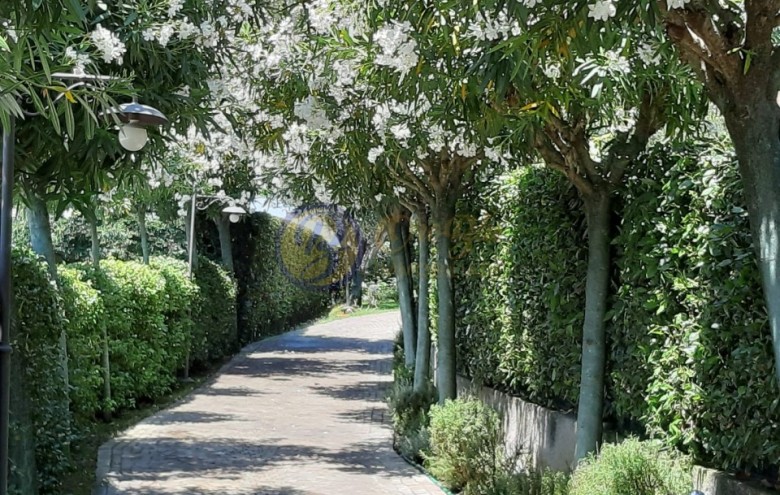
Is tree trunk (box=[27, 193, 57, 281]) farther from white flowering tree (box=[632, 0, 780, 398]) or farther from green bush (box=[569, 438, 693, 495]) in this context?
white flowering tree (box=[632, 0, 780, 398])

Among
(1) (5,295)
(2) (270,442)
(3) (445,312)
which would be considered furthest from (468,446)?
(1) (5,295)

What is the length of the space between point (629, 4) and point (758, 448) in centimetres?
267

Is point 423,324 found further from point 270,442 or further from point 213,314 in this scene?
point 213,314

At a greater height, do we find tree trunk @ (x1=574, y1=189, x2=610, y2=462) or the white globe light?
the white globe light

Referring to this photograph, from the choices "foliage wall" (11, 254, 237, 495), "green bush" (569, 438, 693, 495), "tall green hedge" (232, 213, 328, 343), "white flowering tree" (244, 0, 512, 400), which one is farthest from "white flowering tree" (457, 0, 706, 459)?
"tall green hedge" (232, 213, 328, 343)

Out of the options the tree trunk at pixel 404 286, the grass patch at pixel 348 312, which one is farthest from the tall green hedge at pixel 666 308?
the grass patch at pixel 348 312

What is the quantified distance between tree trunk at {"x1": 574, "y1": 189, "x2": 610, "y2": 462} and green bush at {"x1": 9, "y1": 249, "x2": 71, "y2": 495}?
159 inches

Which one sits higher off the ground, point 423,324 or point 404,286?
point 404,286

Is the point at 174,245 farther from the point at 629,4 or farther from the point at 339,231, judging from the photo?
the point at 629,4

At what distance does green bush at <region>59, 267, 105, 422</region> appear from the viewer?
34.0 ft

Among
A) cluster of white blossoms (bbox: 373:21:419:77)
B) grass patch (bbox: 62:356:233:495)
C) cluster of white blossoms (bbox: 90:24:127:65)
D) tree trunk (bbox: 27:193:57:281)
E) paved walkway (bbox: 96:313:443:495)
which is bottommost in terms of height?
paved walkway (bbox: 96:313:443:495)

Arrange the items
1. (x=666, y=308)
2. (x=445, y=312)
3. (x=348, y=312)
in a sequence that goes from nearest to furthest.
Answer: (x=666, y=308), (x=445, y=312), (x=348, y=312)

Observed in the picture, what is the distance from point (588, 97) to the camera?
5.95 metres

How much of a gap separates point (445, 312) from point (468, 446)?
239cm
